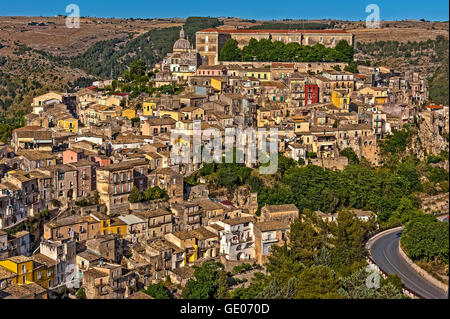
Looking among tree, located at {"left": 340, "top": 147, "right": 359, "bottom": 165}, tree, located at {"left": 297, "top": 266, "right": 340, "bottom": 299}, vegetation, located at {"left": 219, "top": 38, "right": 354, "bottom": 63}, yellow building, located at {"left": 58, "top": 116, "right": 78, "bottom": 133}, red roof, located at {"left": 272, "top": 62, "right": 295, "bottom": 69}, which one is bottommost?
tree, located at {"left": 297, "top": 266, "right": 340, "bottom": 299}

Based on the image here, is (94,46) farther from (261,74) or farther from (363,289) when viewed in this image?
(363,289)

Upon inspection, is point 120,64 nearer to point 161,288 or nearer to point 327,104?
point 327,104

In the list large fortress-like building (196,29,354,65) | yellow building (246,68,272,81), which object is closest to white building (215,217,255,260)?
yellow building (246,68,272,81)

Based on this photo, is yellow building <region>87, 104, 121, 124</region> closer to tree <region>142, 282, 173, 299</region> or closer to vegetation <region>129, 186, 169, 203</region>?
vegetation <region>129, 186, 169, 203</region>

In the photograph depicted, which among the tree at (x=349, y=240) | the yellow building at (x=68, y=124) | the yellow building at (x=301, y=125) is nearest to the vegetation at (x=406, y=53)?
the yellow building at (x=301, y=125)

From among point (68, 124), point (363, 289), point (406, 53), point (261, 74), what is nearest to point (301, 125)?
point (261, 74)

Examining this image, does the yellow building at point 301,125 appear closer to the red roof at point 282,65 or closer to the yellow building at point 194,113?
the yellow building at point 194,113
